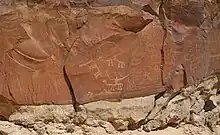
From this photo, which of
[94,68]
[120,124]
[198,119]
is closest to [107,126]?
[120,124]

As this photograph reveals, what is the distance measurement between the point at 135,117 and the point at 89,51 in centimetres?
21

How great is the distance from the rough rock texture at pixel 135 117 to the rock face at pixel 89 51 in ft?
0.08

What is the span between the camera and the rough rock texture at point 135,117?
1.03m

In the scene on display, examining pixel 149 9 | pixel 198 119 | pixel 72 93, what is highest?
pixel 149 9

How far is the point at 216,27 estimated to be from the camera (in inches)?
47.0

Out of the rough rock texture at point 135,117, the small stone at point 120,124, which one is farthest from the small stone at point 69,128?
the small stone at point 120,124

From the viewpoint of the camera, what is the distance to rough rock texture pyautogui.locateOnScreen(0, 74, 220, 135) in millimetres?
1025

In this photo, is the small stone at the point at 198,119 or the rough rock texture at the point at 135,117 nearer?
Result: the rough rock texture at the point at 135,117

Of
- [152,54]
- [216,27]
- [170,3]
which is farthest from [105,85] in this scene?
[216,27]

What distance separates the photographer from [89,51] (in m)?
1.02

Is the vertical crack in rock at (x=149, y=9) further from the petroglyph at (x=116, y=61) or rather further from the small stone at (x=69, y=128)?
the small stone at (x=69, y=128)

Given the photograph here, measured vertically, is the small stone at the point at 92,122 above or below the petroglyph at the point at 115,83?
below

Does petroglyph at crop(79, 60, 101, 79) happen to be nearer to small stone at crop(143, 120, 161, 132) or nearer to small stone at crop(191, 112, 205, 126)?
small stone at crop(143, 120, 161, 132)

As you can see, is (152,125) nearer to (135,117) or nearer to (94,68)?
(135,117)
